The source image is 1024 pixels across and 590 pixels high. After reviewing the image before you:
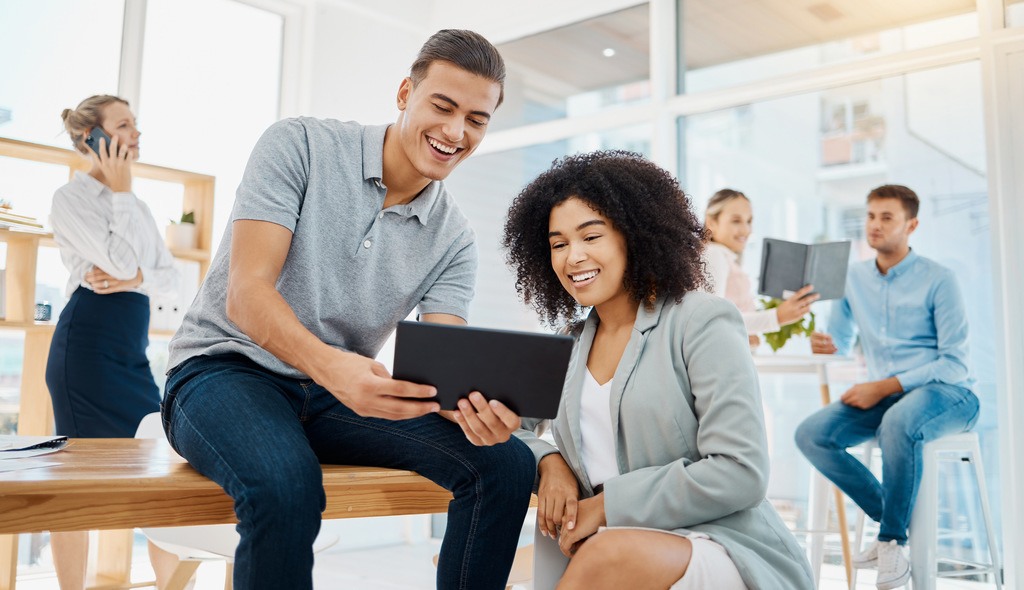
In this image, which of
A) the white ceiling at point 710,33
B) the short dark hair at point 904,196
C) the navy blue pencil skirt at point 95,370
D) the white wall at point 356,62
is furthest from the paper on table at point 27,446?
the white ceiling at point 710,33

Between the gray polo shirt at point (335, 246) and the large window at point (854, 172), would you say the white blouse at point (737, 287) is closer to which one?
the large window at point (854, 172)

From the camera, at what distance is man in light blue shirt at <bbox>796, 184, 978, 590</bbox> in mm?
2881

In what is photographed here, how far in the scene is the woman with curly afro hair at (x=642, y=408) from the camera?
4.37ft

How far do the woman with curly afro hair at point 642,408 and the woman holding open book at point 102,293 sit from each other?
5.41ft

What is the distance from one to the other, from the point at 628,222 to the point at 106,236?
6.57ft

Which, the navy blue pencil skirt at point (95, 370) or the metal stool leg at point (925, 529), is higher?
the navy blue pencil skirt at point (95, 370)

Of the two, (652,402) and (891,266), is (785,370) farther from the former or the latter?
(652,402)

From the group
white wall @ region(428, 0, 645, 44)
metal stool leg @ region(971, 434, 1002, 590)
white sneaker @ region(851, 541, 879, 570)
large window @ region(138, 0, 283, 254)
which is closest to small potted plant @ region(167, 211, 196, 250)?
large window @ region(138, 0, 283, 254)

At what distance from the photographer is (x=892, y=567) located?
2777 mm

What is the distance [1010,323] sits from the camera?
327cm

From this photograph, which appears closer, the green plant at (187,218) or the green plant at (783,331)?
the green plant at (783,331)

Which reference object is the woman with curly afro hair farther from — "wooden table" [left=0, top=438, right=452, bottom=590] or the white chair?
the white chair

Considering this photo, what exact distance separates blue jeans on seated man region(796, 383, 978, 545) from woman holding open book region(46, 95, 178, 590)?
7.92 ft

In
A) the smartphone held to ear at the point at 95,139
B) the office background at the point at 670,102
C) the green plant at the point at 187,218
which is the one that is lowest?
the green plant at the point at 187,218
